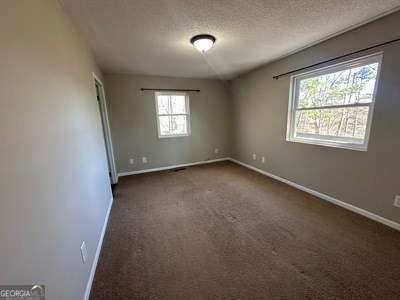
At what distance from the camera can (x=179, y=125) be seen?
4637mm

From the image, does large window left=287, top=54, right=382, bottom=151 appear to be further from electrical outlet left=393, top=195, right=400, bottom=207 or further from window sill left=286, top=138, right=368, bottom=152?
electrical outlet left=393, top=195, right=400, bottom=207

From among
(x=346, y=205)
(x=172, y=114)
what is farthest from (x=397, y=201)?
(x=172, y=114)

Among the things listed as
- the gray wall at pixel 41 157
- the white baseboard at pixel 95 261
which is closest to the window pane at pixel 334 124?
the gray wall at pixel 41 157

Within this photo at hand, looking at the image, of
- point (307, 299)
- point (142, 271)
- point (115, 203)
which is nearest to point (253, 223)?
point (307, 299)

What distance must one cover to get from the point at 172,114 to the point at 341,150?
3552 millimetres

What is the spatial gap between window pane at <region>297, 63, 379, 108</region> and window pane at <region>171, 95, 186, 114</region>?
2.71 meters

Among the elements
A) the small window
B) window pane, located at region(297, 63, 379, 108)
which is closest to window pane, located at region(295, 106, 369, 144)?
window pane, located at region(297, 63, 379, 108)

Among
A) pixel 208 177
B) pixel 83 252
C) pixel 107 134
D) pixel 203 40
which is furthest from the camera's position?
pixel 208 177

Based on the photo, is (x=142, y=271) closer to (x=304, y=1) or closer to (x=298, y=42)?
(x=304, y=1)

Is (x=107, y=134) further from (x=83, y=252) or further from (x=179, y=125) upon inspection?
(x=83, y=252)

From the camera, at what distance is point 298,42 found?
8.28 feet

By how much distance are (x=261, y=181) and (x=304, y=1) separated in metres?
2.84

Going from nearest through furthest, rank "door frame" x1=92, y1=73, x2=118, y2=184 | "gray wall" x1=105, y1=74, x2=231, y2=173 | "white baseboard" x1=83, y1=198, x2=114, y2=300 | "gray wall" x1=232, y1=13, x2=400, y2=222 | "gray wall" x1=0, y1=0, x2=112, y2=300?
"gray wall" x1=0, y1=0, x2=112, y2=300 → "white baseboard" x1=83, y1=198, x2=114, y2=300 → "gray wall" x1=232, y1=13, x2=400, y2=222 → "door frame" x1=92, y1=73, x2=118, y2=184 → "gray wall" x1=105, y1=74, x2=231, y2=173

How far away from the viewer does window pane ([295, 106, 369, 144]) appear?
7.48 feet
